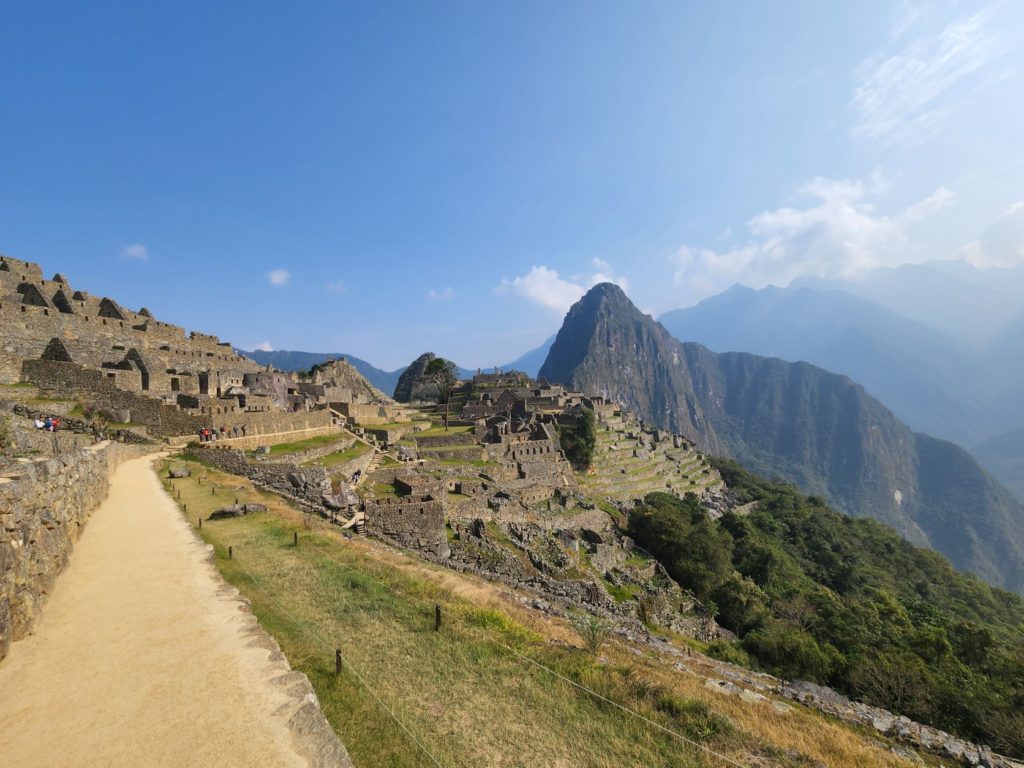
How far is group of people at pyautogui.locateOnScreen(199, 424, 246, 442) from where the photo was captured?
74.4 ft

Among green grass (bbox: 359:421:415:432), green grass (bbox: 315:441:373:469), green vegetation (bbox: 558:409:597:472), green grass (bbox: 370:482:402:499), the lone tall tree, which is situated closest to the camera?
green grass (bbox: 370:482:402:499)

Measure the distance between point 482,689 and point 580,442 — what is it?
42.1 m

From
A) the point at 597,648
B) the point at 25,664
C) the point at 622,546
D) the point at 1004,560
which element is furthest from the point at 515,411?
the point at 1004,560

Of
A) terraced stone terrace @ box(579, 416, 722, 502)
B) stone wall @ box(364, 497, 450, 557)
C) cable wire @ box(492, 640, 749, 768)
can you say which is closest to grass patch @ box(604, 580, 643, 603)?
stone wall @ box(364, 497, 450, 557)

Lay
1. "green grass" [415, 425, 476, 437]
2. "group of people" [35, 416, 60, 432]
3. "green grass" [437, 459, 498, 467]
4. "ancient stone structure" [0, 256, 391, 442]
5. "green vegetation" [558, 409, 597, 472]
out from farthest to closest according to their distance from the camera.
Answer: "green vegetation" [558, 409, 597, 472]
"green grass" [415, 425, 476, 437]
"green grass" [437, 459, 498, 467]
"ancient stone structure" [0, 256, 391, 442]
"group of people" [35, 416, 60, 432]

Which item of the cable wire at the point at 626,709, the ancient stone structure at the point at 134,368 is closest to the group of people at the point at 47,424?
the ancient stone structure at the point at 134,368

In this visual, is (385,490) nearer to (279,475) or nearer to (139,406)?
(279,475)

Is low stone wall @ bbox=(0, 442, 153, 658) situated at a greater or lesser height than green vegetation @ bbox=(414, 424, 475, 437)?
lesser

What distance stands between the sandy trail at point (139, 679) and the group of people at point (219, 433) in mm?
14728

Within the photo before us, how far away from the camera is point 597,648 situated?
9.21 m

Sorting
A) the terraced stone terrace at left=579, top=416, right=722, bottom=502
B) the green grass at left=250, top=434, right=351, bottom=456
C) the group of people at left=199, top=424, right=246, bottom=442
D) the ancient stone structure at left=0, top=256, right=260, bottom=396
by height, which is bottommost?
the terraced stone terrace at left=579, top=416, right=722, bottom=502

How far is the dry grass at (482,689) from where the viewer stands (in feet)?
18.8

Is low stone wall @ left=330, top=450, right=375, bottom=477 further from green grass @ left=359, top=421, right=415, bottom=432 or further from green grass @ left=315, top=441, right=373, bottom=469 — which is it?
green grass @ left=359, top=421, right=415, bottom=432

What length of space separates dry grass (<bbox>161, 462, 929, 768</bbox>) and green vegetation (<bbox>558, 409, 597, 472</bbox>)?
3715 cm
